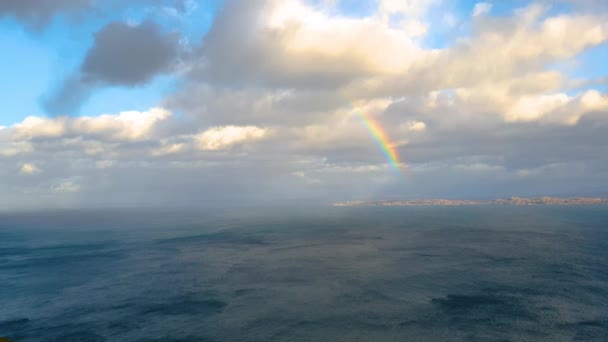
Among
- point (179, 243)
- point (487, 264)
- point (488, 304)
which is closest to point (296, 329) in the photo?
point (488, 304)

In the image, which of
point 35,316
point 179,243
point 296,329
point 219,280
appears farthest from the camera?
point 179,243

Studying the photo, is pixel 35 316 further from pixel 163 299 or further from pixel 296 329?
pixel 296 329

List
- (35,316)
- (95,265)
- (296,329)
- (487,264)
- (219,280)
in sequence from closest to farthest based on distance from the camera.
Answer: (296,329) → (35,316) → (219,280) → (487,264) → (95,265)

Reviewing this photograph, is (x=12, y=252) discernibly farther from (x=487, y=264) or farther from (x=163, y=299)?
(x=487, y=264)

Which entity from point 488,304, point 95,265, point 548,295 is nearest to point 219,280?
point 95,265

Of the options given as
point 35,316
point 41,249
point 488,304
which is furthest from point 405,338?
point 41,249

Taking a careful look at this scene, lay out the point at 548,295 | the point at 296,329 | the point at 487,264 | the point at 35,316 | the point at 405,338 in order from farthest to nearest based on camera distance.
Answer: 1. the point at 487,264
2. the point at 548,295
3. the point at 35,316
4. the point at 296,329
5. the point at 405,338

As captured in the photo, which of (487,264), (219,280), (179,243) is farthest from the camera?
(179,243)

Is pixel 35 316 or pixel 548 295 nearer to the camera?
pixel 35 316

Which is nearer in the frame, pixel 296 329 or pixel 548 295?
pixel 296 329
